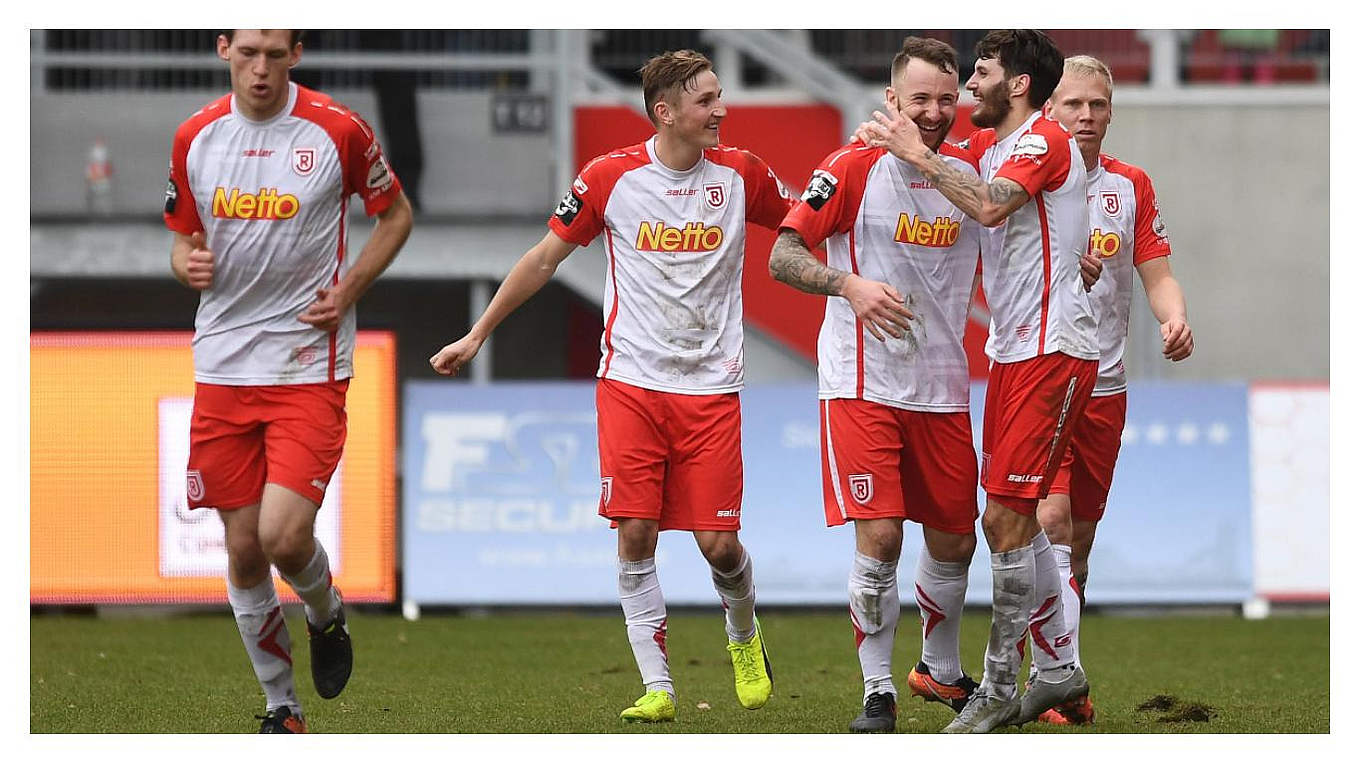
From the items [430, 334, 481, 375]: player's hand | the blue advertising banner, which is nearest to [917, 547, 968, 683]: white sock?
[430, 334, 481, 375]: player's hand

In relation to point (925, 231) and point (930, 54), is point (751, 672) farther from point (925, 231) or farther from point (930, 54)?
point (930, 54)

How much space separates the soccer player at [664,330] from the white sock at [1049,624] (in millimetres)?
1116

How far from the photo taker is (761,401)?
1371 cm

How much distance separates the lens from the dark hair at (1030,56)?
692cm

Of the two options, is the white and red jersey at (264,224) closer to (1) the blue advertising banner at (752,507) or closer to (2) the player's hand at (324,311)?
(2) the player's hand at (324,311)

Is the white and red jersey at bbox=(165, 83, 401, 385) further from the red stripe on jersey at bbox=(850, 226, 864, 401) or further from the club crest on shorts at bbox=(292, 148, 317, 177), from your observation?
the red stripe on jersey at bbox=(850, 226, 864, 401)

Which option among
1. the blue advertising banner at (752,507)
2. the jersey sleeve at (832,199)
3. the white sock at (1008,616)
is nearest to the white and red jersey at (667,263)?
the jersey sleeve at (832,199)

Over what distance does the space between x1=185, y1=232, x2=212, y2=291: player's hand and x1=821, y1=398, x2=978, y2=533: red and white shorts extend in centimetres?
225

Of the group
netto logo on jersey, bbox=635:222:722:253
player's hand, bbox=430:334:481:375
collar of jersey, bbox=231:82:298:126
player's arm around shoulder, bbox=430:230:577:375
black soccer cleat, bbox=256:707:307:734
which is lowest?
black soccer cleat, bbox=256:707:307:734

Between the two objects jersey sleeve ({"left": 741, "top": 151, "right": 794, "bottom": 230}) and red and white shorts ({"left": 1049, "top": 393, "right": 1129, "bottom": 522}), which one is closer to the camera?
jersey sleeve ({"left": 741, "top": 151, "right": 794, "bottom": 230})

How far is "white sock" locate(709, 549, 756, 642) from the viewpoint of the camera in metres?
7.41

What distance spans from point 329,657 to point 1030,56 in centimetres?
338

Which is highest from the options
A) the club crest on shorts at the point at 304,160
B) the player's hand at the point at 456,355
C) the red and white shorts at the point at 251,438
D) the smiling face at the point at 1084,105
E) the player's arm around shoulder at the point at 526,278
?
the smiling face at the point at 1084,105
